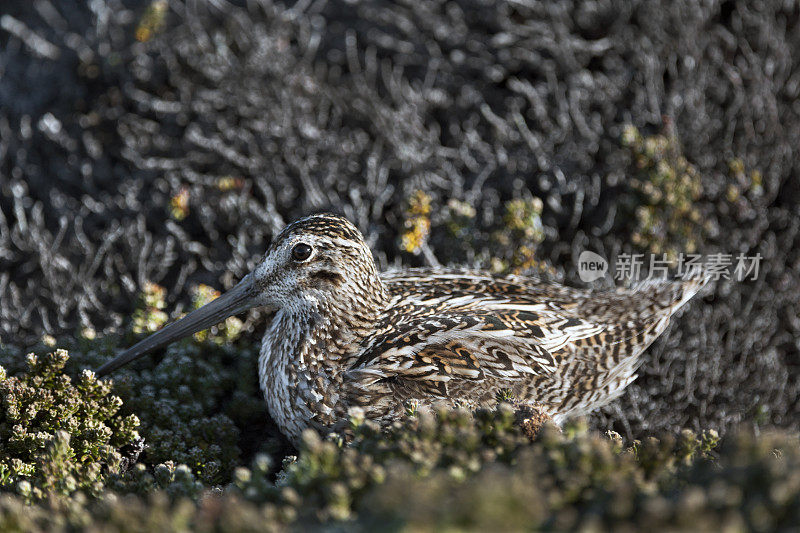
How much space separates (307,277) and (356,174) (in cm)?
175

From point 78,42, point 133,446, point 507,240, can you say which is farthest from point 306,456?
point 78,42

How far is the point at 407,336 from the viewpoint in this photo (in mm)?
3326

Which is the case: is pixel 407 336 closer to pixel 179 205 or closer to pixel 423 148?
pixel 423 148

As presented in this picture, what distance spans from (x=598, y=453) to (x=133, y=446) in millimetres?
2256

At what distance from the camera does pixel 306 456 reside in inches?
87.5

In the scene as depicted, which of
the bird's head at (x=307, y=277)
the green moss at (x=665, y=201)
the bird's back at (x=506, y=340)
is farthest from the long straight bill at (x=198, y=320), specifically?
the green moss at (x=665, y=201)

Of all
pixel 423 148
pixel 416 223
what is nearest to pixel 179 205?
pixel 416 223

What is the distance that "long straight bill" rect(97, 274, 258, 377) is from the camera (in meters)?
3.57

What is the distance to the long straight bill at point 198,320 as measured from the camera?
3.57m

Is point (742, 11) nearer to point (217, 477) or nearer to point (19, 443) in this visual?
point (217, 477)

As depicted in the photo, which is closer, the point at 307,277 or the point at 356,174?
the point at 307,277

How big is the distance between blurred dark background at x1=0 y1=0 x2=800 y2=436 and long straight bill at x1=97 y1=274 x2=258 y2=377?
705 mm

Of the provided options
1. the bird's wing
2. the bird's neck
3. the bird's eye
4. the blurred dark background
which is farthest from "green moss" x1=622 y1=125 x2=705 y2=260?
the bird's eye

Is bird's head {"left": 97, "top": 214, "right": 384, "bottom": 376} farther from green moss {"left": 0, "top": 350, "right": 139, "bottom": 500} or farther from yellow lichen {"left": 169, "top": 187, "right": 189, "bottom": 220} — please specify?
yellow lichen {"left": 169, "top": 187, "right": 189, "bottom": 220}
